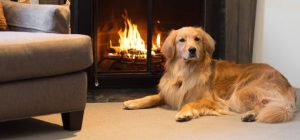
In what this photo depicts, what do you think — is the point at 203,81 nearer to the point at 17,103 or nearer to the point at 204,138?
the point at 204,138

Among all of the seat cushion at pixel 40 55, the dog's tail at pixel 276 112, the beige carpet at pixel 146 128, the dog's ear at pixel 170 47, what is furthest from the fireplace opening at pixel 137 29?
the seat cushion at pixel 40 55

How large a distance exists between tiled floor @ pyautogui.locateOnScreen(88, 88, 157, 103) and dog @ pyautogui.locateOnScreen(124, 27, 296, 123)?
286 mm

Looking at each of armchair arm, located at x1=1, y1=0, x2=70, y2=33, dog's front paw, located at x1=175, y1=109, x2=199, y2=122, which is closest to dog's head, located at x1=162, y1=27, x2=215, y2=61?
dog's front paw, located at x1=175, y1=109, x2=199, y2=122

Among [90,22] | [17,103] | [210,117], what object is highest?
[90,22]

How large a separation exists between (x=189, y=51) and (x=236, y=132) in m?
0.62

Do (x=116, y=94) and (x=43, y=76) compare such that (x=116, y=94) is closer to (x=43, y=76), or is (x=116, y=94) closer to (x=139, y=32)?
(x=139, y=32)

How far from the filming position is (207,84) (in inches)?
108

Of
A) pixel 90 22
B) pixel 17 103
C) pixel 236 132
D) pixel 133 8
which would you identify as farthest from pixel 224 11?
pixel 17 103

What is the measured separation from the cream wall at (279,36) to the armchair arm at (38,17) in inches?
63.5

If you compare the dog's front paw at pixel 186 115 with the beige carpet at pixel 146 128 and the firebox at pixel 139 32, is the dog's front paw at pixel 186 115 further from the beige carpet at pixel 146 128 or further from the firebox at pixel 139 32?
the firebox at pixel 139 32

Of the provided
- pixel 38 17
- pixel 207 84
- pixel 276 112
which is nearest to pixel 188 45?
pixel 207 84

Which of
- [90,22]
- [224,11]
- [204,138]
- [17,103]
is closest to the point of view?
[17,103]

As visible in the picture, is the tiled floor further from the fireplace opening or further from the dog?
the dog

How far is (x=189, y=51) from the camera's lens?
2.65 m
